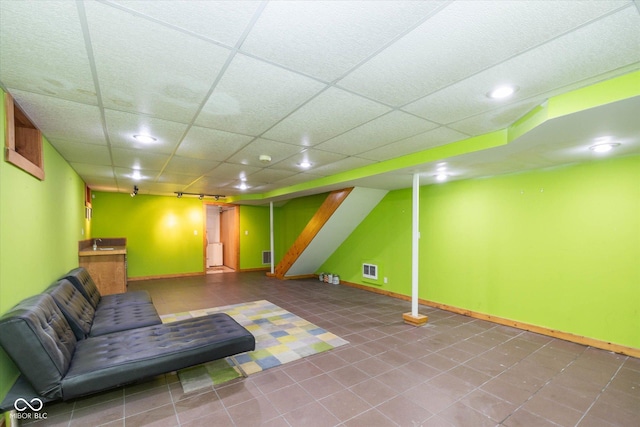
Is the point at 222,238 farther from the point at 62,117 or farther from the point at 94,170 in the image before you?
the point at 62,117

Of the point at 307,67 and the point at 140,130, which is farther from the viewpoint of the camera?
the point at 140,130

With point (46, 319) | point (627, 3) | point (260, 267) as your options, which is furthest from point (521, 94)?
point (260, 267)

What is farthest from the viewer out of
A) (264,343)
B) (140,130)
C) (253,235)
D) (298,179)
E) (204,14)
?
(253,235)

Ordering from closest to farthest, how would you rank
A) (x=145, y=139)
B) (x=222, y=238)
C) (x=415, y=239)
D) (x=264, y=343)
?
(x=145, y=139), (x=264, y=343), (x=415, y=239), (x=222, y=238)

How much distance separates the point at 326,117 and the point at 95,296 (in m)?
4.04

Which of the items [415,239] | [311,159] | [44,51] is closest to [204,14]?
[44,51]

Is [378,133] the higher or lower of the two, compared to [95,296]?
higher

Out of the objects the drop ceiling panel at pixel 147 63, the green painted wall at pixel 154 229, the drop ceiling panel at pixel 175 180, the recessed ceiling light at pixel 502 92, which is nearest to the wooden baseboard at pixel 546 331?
the recessed ceiling light at pixel 502 92

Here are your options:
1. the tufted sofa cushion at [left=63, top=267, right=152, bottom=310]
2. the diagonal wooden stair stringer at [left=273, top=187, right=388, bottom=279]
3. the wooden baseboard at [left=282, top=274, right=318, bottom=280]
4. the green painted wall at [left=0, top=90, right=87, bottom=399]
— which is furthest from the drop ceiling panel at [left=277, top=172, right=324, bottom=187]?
the green painted wall at [left=0, top=90, right=87, bottom=399]

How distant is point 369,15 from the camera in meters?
1.30

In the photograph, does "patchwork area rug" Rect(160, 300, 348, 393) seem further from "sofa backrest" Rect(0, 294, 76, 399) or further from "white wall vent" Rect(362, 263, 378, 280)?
"white wall vent" Rect(362, 263, 378, 280)

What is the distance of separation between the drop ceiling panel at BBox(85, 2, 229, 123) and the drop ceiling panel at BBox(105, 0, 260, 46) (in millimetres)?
74

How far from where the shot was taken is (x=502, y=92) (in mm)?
2014

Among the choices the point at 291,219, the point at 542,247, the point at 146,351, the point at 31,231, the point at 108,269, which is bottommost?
the point at 146,351
